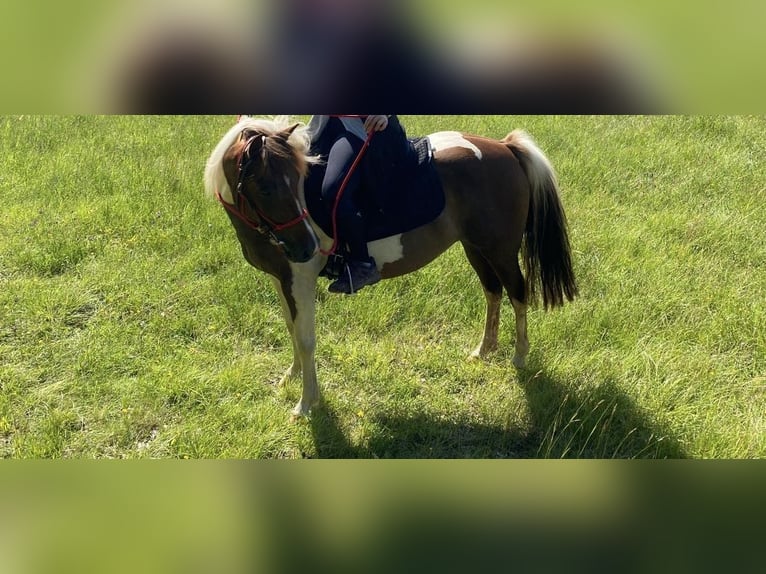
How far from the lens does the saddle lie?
10.2 ft

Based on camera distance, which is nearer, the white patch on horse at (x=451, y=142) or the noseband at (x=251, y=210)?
the noseband at (x=251, y=210)

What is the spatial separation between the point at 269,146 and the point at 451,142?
1.38 m

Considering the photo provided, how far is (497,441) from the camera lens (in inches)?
129

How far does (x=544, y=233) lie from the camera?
12.0 feet

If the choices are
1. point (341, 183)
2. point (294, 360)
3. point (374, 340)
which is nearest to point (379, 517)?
point (341, 183)

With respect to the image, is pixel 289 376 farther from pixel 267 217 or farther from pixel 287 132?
pixel 287 132

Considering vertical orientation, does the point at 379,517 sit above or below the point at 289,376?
above

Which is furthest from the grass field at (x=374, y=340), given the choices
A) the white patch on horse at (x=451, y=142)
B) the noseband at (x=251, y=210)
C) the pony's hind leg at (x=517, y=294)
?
the white patch on horse at (x=451, y=142)

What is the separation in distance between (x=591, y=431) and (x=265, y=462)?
9.62ft

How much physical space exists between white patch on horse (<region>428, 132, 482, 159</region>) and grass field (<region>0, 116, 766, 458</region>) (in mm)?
1376

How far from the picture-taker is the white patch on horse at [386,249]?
3252mm
